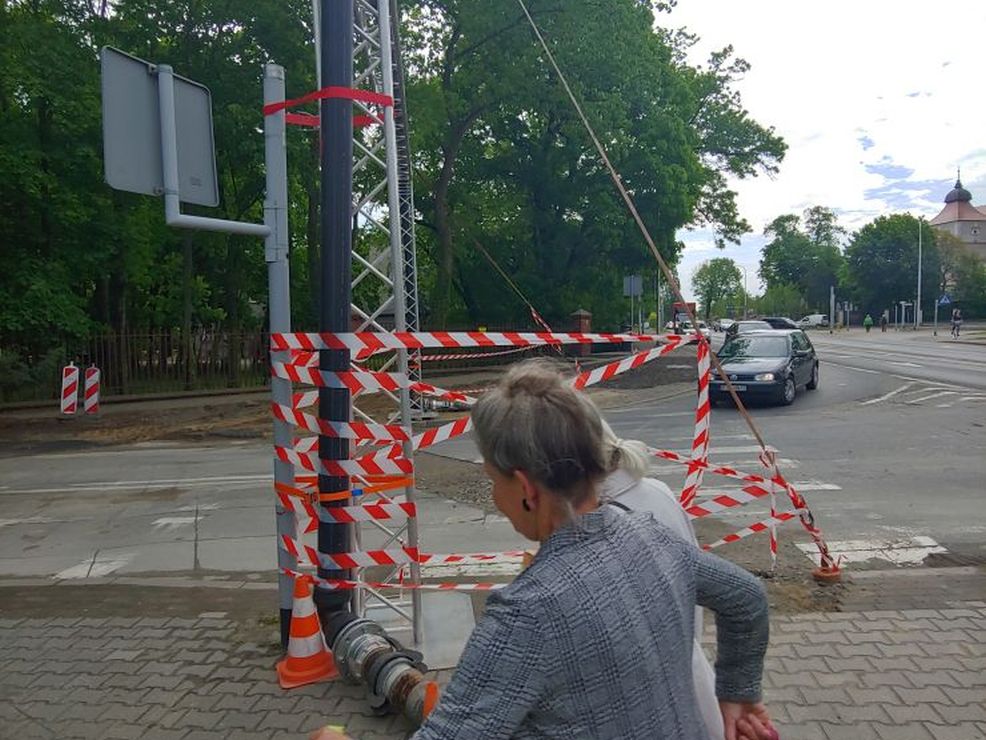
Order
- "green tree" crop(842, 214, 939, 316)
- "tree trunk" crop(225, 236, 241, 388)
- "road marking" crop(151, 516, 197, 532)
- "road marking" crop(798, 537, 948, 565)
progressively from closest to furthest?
"road marking" crop(798, 537, 948, 565), "road marking" crop(151, 516, 197, 532), "tree trunk" crop(225, 236, 241, 388), "green tree" crop(842, 214, 939, 316)

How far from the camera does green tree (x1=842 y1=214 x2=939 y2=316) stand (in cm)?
7556

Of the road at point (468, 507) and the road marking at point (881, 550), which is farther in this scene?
the road at point (468, 507)

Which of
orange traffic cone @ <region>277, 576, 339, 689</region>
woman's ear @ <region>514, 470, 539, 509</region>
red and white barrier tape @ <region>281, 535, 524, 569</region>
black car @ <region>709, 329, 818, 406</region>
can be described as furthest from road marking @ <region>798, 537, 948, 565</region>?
black car @ <region>709, 329, 818, 406</region>

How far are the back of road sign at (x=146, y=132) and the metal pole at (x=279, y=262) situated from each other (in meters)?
0.30

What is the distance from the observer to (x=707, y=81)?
3706 cm

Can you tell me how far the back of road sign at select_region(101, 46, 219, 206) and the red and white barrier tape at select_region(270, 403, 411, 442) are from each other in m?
1.19

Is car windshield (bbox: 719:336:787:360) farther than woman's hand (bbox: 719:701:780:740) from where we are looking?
Yes

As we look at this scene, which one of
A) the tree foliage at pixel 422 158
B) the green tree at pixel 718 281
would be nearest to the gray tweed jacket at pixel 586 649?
the tree foliage at pixel 422 158

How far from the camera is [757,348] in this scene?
16.8 meters

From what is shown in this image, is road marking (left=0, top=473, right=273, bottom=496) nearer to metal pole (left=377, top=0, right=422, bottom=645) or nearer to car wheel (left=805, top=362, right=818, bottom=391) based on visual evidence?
metal pole (left=377, top=0, right=422, bottom=645)

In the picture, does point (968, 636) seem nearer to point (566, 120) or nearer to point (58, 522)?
point (58, 522)

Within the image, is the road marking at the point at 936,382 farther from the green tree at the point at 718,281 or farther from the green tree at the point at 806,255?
the green tree at the point at 718,281

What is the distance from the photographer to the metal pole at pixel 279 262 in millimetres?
4008

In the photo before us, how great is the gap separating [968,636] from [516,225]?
2696 cm
